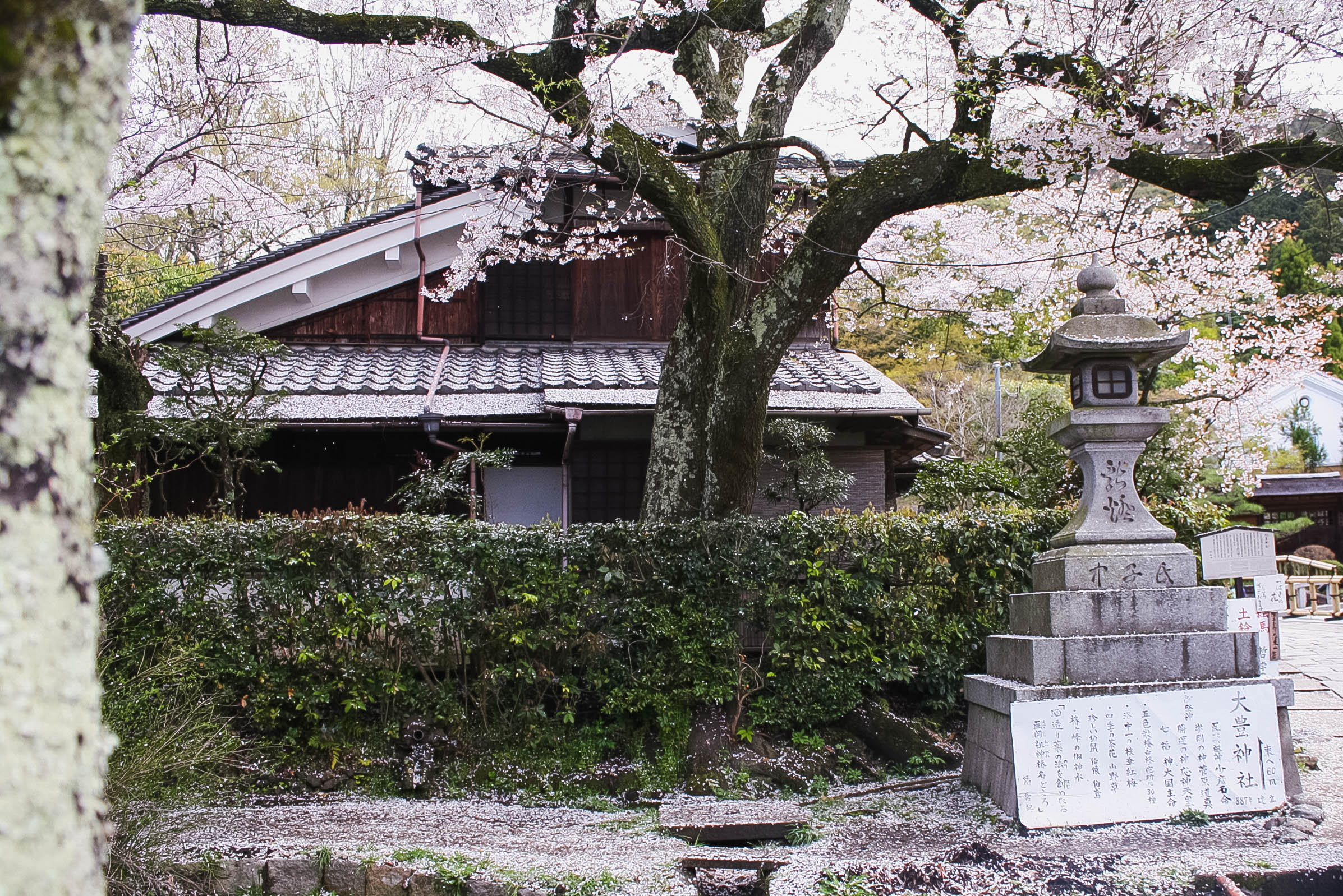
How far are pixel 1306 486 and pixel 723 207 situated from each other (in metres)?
23.1

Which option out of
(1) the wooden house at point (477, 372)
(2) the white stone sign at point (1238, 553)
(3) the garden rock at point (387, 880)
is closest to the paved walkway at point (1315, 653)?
(2) the white stone sign at point (1238, 553)

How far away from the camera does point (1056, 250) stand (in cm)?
1452

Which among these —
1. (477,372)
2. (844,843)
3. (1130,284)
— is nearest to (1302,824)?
(844,843)

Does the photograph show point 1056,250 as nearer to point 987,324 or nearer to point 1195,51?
point 987,324

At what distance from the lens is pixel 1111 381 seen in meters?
6.39

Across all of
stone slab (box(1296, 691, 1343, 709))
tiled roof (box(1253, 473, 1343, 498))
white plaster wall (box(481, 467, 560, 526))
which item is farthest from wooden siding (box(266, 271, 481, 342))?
tiled roof (box(1253, 473, 1343, 498))

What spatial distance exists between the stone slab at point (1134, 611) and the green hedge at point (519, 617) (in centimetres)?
159

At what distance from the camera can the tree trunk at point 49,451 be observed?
118cm

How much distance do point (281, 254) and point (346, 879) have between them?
9.52m

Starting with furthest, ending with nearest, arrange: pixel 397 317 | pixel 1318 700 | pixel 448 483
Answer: pixel 397 317, pixel 1318 700, pixel 448 483

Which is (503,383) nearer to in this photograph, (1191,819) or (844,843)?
(844,843)

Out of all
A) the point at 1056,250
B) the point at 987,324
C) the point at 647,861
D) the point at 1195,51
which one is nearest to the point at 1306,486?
the point at 987,324

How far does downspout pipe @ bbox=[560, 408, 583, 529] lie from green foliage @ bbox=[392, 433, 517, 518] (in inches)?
26.5

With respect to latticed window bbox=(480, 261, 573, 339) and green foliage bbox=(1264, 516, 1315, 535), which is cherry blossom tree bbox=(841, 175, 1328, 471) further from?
green foliage bbox=(1264, 516, 1315, 535)
